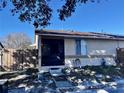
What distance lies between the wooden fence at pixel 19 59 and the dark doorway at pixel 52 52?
851 mm

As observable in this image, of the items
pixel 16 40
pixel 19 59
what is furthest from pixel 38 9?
pixel 16 40

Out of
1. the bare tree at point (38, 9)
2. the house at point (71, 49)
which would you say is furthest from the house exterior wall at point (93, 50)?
the bare tree at point (38, 9)

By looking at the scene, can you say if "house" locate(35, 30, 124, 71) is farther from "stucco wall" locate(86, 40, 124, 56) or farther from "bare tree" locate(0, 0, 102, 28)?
"bare tree" locate(0, 0, 102, 28)

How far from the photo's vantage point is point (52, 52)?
68.4 ft

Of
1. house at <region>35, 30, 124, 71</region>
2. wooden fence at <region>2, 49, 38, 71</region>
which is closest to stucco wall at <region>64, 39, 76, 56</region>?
house at <region>35, 30, 124, 71</region>

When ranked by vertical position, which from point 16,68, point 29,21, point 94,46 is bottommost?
point 16,68

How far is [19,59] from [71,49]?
4653mm

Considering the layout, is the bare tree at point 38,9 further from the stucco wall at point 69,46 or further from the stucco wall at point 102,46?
the stucco wall at point 102,46

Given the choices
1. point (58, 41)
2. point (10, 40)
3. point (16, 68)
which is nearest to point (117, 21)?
point (58, 41)

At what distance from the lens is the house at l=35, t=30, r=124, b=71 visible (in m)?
20.2

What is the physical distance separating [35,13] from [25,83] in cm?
561

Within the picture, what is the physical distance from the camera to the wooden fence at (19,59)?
1973 cm

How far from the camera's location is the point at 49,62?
2023 cm

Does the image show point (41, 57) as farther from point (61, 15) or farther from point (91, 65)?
point (61, 15)
